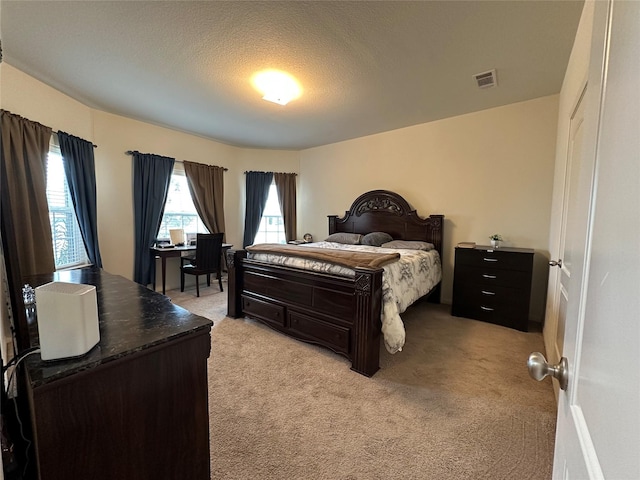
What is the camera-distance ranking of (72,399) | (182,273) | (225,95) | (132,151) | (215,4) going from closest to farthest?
(72,399) < (215,4) < (225,95) < (132,151) < (182,273)

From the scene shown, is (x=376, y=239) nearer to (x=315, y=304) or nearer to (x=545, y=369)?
(x=315, y=304)

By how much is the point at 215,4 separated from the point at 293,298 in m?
2.31

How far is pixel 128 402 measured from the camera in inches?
32.7

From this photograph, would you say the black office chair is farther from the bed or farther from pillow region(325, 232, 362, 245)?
pillow region(325, 232, 362, 245)

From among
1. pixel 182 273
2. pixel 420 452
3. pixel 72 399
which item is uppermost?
pixel 72 399

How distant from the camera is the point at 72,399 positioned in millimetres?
727

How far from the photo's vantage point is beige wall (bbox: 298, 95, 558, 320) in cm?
319

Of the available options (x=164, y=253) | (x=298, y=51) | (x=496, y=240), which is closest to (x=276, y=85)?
(x=298, y=51)

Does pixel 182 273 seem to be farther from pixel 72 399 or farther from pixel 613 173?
pixel 613 173

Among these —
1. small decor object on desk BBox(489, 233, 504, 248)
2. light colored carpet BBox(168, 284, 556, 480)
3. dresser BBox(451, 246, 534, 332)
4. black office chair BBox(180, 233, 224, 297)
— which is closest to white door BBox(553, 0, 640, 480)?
light colored carpet BBox(168, 284, 556, 480)

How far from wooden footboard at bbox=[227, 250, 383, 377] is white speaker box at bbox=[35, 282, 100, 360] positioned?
5.47 ft

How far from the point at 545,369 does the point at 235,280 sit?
9.62ft

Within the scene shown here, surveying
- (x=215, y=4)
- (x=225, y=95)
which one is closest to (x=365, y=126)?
(x=225, y=95)

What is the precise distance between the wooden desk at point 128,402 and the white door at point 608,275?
1018 millimetres
